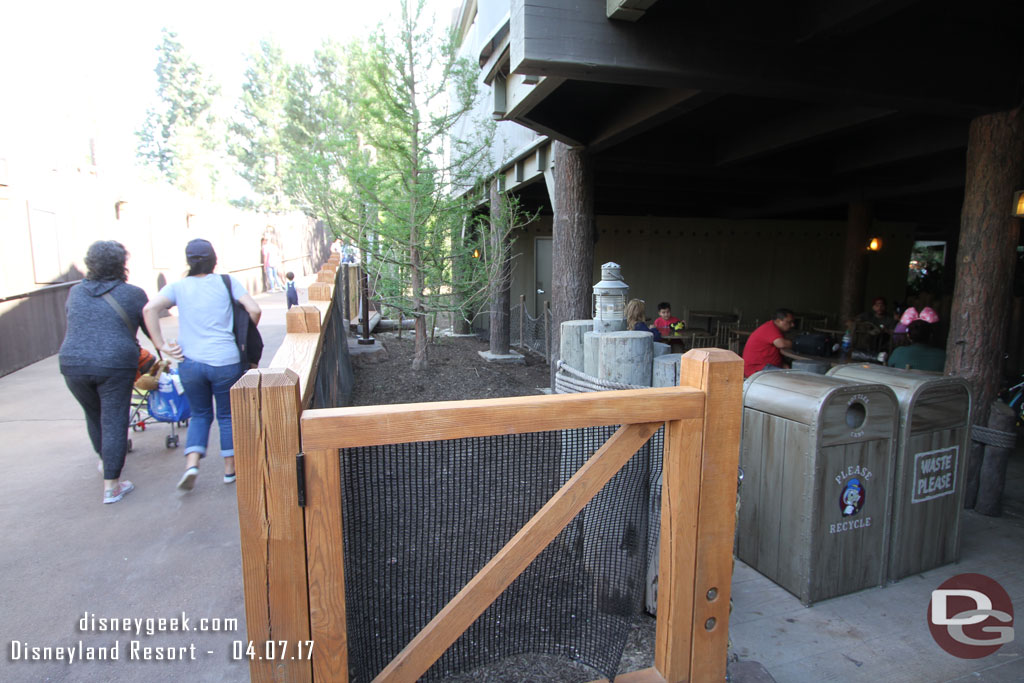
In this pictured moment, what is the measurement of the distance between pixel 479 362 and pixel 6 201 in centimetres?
657

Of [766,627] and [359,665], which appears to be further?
[766,627]

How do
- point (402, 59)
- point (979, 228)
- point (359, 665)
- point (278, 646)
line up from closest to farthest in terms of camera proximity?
point (278, 646)
point (359, 665)
point (979, 228)
point (402, 59)

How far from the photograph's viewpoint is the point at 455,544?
1667 millimetres

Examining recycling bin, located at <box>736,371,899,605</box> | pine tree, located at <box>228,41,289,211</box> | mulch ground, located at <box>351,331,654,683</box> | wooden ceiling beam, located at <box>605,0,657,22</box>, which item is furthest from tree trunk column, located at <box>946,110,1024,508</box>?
pine tree, located at <box>228,41,289,211</box>

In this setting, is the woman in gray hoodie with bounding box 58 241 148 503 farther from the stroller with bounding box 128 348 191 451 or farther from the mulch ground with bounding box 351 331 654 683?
the mulch ground with bounding box 351 331 654 683

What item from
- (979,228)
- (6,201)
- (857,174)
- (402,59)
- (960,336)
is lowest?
(960,336)

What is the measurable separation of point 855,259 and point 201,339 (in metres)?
10.6

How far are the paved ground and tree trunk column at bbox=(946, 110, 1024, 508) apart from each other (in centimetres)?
102

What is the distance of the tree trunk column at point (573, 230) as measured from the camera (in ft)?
21.0

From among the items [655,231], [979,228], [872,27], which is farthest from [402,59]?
[655,231]

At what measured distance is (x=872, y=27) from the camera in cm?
383

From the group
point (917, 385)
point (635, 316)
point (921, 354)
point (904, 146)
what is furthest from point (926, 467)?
point (904, 146)

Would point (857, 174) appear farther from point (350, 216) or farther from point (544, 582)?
point (544, 582)

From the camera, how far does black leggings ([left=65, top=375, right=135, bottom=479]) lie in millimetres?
3738
